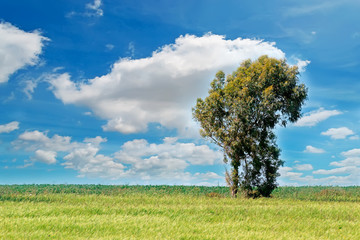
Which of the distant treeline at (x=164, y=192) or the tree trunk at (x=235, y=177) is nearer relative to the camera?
the tree trunk at (x=235, y=177)

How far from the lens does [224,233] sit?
11.6 m

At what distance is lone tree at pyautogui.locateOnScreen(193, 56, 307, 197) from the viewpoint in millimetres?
29594

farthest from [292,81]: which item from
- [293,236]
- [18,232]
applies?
[18,232]

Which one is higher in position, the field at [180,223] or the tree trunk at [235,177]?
the tree trunk at [235,177]

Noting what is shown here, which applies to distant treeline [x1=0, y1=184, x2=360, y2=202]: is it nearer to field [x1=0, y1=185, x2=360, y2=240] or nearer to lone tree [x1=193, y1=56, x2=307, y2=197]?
lone tree [x1=193, y1=56, x2=307, y2=197]

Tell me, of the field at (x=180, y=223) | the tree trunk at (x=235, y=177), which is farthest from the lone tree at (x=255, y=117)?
the field at (x=180, y=223)

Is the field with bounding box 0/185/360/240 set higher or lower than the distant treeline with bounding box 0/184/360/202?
lower

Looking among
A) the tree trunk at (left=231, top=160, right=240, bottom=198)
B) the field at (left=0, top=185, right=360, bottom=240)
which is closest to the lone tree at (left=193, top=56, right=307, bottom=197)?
the tree trunk at (left=231, top=160, right=240, bottom=198)

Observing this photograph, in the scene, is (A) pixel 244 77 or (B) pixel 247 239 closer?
(B) pixel 247 239

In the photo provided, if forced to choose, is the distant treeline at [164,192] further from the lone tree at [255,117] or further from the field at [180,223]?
the field at [180,223]

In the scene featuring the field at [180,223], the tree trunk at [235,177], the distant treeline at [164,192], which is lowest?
the field at [180,223]

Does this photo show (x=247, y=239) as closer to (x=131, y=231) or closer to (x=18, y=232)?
(x=131, y=231)

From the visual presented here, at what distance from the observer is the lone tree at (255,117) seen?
29.6m

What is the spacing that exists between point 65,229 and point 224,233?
5.62 metres
